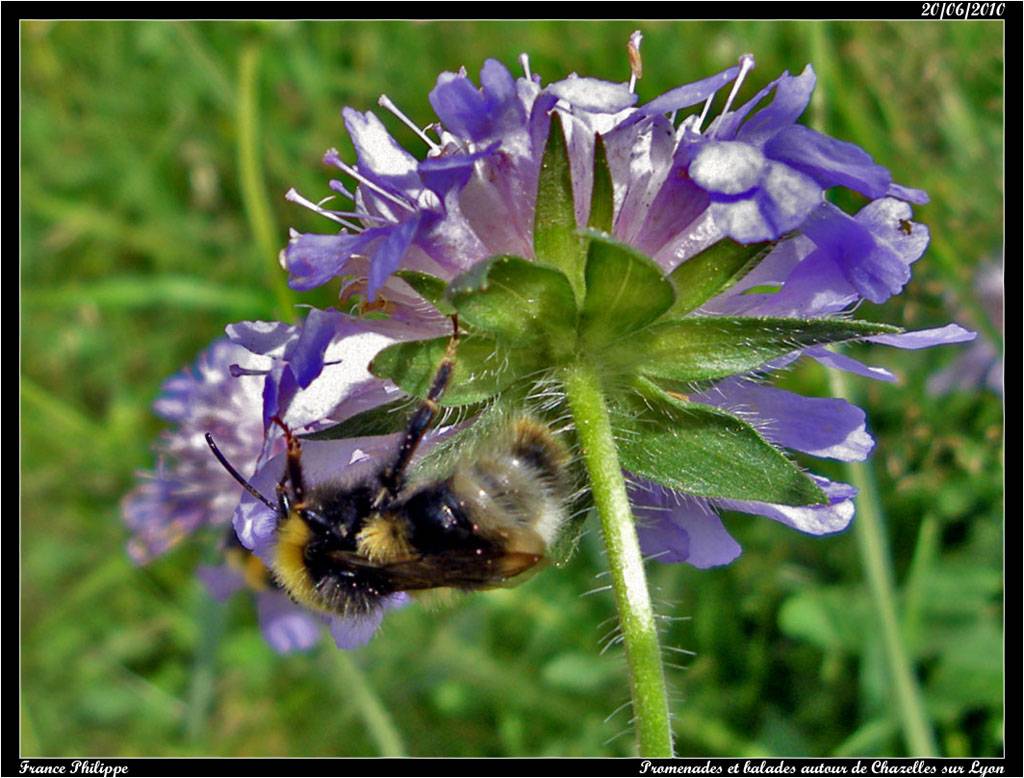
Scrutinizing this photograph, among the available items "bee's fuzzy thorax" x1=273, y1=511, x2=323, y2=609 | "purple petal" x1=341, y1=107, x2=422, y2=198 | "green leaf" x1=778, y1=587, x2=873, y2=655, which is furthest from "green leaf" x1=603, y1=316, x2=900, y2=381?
"green leaf" x1=778, y1=587, x2=873, y2=655

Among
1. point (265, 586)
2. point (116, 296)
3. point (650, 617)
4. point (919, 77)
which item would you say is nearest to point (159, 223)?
point (116, 296)

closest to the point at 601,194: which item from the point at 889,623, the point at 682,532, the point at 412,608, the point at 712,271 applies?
the point at 712,271

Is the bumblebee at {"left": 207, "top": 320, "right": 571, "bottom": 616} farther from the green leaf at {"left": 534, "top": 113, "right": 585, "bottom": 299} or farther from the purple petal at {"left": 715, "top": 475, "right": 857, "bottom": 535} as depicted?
the purple petal at {"left": 715, "top": 475, "right": 857, "bottom": 535}

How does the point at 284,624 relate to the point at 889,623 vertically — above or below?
below

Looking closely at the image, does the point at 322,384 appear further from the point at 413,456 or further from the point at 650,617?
the point at 650,617

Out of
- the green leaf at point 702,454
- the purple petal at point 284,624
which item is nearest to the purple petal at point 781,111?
the green leaf at point 702,454

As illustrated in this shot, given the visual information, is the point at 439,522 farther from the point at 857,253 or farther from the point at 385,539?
the point at 857,253

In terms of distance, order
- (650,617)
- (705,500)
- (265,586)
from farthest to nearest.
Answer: (265,586) < (705,500) < (650,617)

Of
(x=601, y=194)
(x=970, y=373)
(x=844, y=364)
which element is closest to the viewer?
(x=601, y=194)
